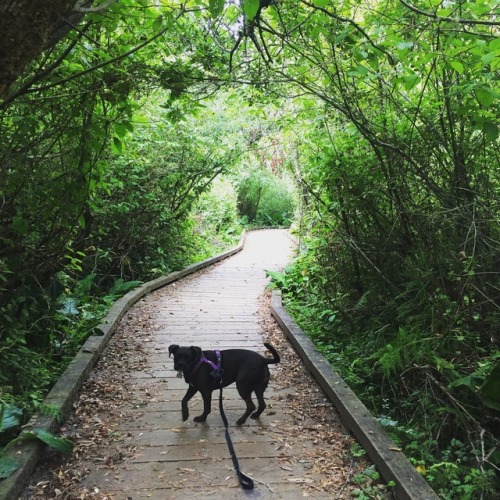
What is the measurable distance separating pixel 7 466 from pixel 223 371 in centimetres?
177

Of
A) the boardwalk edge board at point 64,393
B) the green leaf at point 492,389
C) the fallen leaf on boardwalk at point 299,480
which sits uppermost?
the green leaf at point 492,389

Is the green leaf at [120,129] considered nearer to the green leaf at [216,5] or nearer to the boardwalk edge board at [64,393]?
the green leaf at [216,5]

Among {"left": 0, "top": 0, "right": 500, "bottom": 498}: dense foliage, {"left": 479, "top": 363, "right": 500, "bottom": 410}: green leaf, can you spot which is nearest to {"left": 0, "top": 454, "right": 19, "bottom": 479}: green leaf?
{"left": 0, "top": 0, "right": 500, "bottom": 498}: dense foliage

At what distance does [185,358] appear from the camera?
3865 mm

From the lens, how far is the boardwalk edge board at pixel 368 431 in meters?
2.98

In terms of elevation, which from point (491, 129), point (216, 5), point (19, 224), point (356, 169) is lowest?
point (19, 224)

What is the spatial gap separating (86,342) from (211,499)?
10.3 ft

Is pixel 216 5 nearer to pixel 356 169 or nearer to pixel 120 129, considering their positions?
pixel 120 129

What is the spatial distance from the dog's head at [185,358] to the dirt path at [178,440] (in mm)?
629

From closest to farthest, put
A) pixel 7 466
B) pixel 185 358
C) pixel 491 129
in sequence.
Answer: pixel 7 466, pixel 491 129, pixel 185 358

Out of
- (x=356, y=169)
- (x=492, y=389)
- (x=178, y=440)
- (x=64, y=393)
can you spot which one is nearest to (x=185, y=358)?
(x=178, y=440)

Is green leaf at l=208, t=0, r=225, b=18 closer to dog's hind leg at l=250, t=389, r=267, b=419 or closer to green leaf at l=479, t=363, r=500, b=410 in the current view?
dog's hind leg at l=250, t=389, r=267, b=419

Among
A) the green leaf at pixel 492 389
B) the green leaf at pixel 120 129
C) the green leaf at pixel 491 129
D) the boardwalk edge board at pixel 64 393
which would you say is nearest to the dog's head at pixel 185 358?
the boardwalk edge board at pixel 64 393

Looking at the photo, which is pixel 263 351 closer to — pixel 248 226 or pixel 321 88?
pixel 321 88
